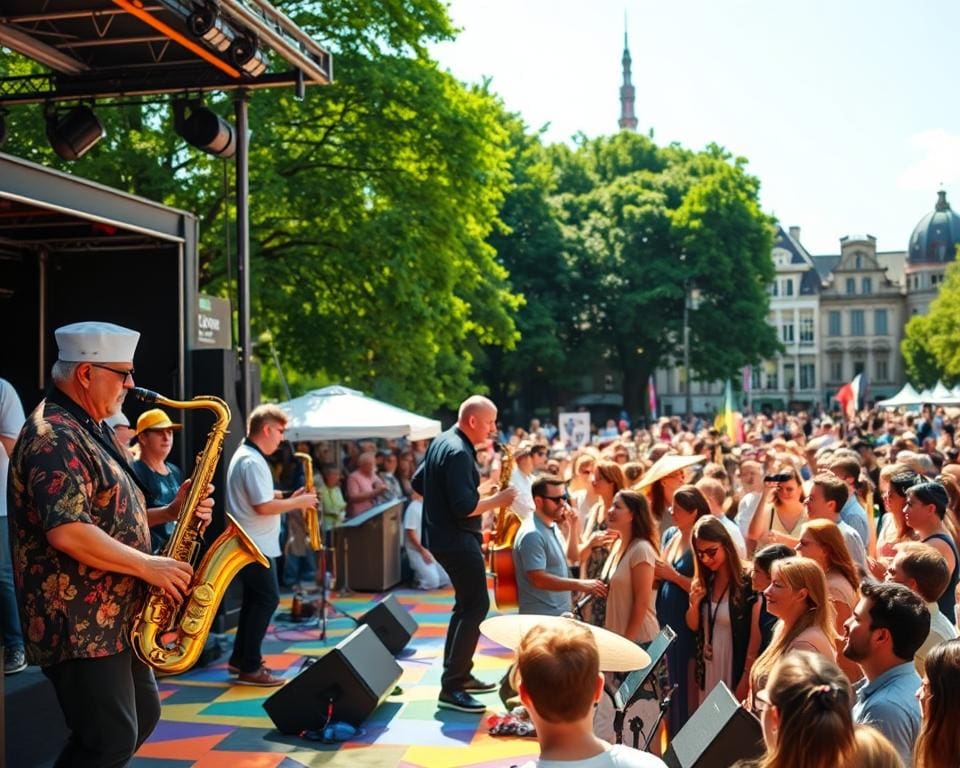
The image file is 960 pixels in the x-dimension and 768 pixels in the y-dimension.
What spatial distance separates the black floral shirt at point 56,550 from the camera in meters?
3.90

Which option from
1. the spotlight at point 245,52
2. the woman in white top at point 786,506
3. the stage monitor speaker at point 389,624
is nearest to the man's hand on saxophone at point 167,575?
the woman in white top at point 786,506

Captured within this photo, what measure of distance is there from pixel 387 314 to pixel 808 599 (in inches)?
605

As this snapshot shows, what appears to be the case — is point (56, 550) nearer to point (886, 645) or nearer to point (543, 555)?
point (886, 645)

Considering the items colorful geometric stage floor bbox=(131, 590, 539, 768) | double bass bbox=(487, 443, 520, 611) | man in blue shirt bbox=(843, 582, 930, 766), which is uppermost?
man in blue shirt bbox=(843, 582, 930, 766)

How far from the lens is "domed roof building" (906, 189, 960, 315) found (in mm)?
95750

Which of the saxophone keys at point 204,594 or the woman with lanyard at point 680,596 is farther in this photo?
the woman with lanyard at point 680,596

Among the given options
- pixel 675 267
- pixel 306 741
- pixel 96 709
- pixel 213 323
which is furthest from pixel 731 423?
pixel 675 267

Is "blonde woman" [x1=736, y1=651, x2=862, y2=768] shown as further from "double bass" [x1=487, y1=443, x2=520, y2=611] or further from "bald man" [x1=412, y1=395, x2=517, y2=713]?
"double bass" [x1=487, y1=443, x2=520, y2=611]

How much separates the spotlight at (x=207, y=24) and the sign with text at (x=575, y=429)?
14.5 metres

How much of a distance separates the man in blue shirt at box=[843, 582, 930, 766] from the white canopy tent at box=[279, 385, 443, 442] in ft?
32.9

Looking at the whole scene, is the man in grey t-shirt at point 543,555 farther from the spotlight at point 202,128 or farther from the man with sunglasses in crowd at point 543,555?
the spotlight at point 202,128

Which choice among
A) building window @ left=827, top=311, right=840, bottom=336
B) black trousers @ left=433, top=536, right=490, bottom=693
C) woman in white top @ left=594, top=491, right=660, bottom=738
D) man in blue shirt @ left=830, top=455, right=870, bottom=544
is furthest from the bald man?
building window @ left=827, top=311, right=840, bottom=336

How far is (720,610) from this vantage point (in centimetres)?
569

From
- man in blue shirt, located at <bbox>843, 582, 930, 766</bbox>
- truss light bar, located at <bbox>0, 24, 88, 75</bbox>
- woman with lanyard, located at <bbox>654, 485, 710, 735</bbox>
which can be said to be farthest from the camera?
truss light bar, located at <bbox>0, 24, 88, 75</bbox>
